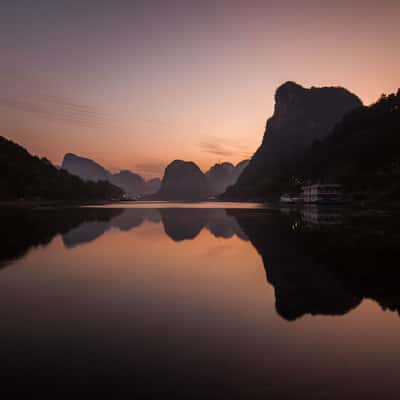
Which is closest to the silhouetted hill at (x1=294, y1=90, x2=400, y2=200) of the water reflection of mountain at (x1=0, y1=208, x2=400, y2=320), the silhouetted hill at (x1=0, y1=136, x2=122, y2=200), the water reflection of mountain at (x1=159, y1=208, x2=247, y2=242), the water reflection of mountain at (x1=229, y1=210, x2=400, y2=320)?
the water reflection of mountain at (x1=159, y1=208, x2=247, y2=242)

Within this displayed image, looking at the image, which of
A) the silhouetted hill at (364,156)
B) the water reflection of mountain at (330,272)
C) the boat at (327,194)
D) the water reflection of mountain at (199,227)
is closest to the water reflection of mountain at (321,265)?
the water reflection of mountain at (330,272)

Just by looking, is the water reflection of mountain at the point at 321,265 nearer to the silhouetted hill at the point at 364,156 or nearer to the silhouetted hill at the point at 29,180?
the silhouetted hill at the point at 364,156

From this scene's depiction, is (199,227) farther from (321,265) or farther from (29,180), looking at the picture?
(29,180)

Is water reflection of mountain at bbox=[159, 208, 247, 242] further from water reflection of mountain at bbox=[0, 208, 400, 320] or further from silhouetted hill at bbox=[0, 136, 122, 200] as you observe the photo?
silhouetted hill at bbox=[0, 136, 122, 200]

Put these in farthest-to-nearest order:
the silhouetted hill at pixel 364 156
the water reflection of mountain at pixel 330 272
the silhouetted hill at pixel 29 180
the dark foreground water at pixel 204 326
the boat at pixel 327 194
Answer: the silhouetted hill at pixel 29 180, the boat at pixel 327 194, the silhouetted hill at pixel 364 156, the water reflection of mountain at pixel 330 272, the dark foreground water at pixel 204 326

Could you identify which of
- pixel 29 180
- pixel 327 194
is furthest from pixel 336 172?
pixel 29 180

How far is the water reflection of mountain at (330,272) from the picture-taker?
10.3m

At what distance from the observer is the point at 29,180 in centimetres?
12219

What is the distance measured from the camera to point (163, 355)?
22.3ft

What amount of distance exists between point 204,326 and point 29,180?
131437 mm

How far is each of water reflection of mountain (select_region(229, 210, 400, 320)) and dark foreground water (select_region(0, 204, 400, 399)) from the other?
0.24ft

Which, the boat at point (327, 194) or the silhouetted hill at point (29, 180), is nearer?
the boat at point (327, 194)

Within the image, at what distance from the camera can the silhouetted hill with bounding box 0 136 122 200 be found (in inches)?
4488

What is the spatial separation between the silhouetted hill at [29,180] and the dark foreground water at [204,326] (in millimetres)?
110256
